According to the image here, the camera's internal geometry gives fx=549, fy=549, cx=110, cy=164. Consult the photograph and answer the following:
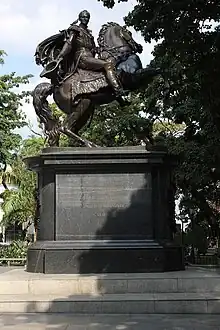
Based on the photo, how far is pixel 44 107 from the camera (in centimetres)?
1251

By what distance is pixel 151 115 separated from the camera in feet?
81.6

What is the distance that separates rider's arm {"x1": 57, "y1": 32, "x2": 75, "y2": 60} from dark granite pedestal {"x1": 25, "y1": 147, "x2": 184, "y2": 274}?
7.34ft

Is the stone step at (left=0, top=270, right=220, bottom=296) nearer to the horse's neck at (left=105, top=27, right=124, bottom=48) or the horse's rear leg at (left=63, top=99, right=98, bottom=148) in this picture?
the horse's rear leg at (left=63, top=99, right=98, bottom=148)

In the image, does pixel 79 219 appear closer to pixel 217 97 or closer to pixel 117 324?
pixel 117 324

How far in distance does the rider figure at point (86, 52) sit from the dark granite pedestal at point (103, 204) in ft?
5.40

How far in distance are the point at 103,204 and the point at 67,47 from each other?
3.68 meters

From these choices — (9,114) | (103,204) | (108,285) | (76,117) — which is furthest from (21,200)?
(108,285)

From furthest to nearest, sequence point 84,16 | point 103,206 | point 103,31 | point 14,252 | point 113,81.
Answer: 1. point 14,252
2. point 103,31
3. point 84,16
4. point 113,81
5. point 103,206

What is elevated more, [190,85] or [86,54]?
[190,85]

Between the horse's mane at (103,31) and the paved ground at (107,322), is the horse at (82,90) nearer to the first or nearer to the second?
the horse's mane at (103,31)

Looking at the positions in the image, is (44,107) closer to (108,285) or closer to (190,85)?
(108,285)

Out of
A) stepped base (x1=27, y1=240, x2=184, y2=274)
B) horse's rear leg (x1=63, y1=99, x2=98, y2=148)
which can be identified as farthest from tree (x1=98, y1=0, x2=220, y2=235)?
stepped base (x1=27, y1=240, x2=184, y2=274)

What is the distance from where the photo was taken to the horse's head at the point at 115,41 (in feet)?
41.8

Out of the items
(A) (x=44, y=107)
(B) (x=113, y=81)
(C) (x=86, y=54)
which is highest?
(C) (x=86, y=54)
